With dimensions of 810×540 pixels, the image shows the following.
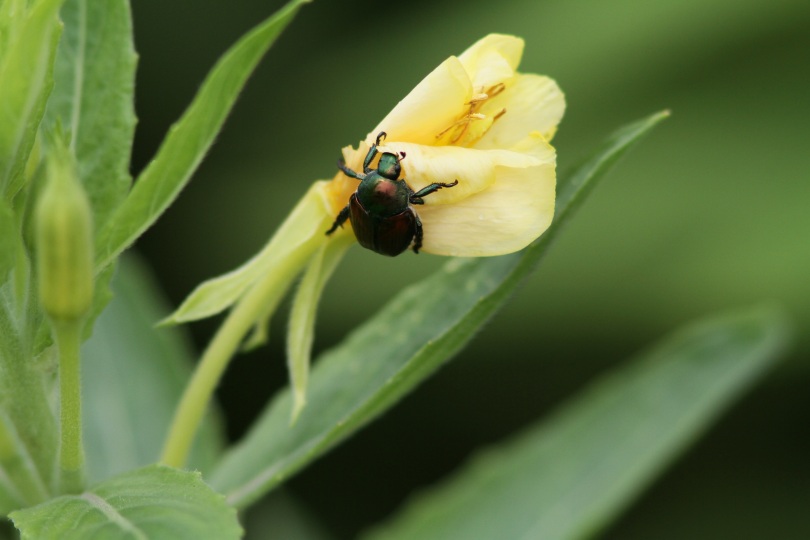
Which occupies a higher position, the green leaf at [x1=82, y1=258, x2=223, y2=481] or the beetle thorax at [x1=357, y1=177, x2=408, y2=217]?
the beetle thorax at [x1=357, y1=177, x2=408, y2=217]

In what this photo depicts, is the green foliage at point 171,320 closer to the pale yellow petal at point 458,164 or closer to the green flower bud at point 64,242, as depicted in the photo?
the green flower bud at point 64,242

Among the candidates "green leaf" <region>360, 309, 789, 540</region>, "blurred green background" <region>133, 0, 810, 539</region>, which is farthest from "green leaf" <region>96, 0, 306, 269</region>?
"blurred green background" <region>133, 0, 810, 539</region>

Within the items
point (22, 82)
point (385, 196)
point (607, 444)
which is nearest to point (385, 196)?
point (385, 196)

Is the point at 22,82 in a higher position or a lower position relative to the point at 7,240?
higher

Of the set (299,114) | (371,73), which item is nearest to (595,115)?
(371,73)

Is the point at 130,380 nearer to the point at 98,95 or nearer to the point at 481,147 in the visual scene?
the point at 98,95

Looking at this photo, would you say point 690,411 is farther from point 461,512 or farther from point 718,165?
point 718,165

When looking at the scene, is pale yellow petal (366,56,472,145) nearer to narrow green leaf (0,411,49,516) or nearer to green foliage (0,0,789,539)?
green foliage (0,0,789,539)
